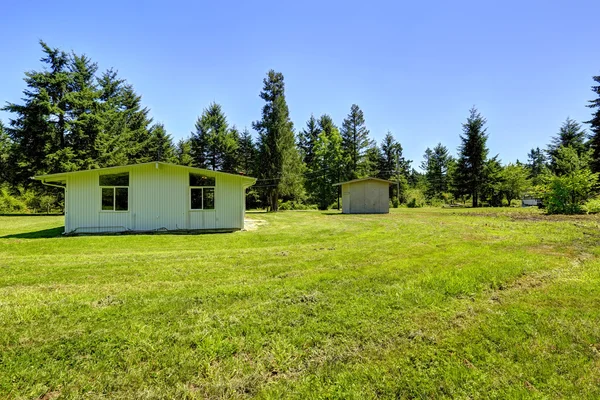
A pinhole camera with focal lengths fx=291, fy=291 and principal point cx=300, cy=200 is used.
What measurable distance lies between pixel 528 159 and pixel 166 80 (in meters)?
99.3

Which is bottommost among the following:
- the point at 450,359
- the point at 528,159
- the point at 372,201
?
the point at 450,359

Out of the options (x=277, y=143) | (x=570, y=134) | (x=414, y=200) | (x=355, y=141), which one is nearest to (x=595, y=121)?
(x=570, y=134)

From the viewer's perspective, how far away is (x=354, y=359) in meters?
2.41

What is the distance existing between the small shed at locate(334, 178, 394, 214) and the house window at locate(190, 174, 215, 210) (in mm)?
13868

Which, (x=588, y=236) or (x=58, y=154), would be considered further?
(x=58, y=154)

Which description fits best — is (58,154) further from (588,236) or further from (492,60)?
(588,236)

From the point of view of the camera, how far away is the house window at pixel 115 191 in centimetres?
1111

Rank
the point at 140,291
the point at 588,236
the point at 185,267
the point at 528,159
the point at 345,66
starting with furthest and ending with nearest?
the point at 528,159, the point at 345,66, the point at 588,236, the point at 185,267, the point at 140,291

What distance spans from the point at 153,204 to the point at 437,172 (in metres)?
43.2

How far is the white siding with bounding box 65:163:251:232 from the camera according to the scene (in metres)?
10.9

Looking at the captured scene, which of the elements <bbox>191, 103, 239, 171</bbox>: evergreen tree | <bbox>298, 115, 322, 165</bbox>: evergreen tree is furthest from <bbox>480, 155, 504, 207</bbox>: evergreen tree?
<bbox>191, 103, 239, 171</bbox>: evergreen tree

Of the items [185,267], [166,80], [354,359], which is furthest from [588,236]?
[166,80]

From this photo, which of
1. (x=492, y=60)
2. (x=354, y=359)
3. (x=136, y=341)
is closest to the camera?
(x=354, y=359)

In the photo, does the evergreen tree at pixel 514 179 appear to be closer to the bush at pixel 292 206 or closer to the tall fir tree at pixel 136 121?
the bush at pixel 292 206
